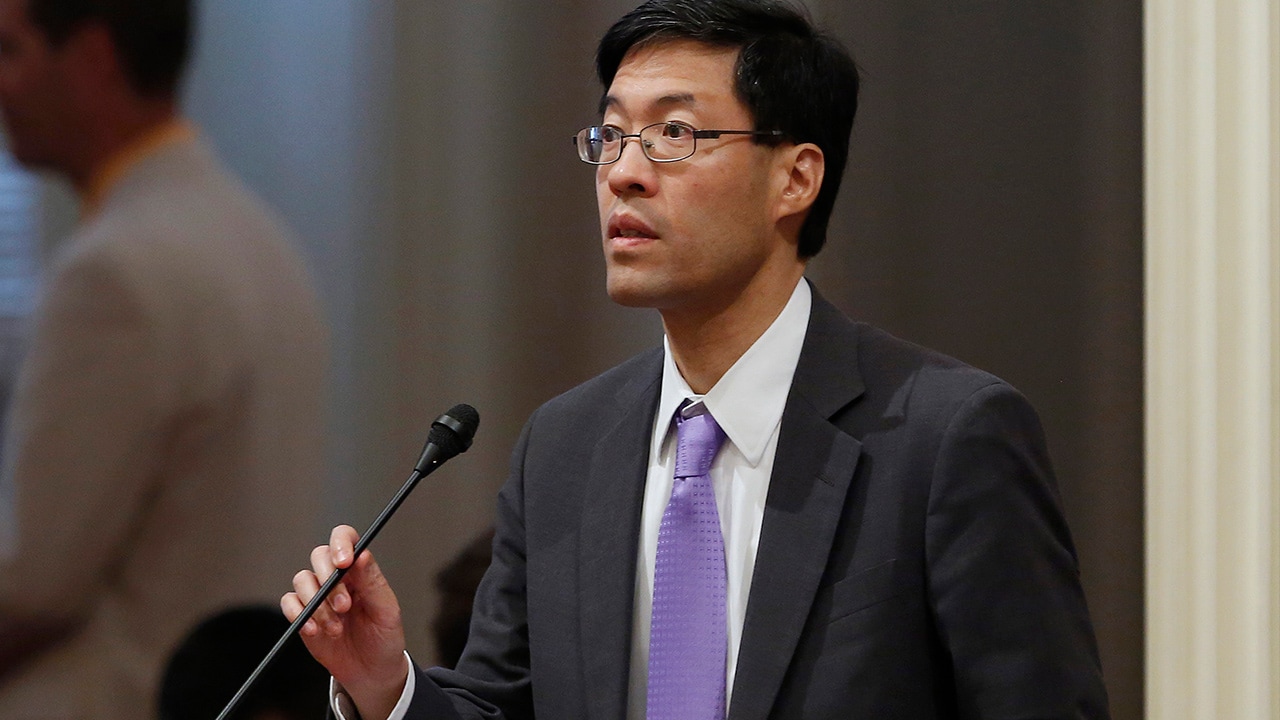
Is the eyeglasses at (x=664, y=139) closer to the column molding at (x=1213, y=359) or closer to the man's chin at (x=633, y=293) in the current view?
the man's chin at (x=633, y=293)

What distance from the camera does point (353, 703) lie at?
158cm

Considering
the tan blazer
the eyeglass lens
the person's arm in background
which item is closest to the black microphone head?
the eyeglass lens

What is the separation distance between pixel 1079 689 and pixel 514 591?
2.43 feet

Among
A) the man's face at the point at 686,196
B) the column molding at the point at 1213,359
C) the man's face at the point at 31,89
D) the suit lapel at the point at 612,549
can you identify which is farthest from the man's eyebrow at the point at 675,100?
the man's face at the point at 31,89

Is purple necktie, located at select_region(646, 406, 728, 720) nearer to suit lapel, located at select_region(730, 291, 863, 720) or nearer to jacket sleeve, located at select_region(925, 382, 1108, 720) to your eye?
suit lapel, located at select_region(730, 291, 863, 720)

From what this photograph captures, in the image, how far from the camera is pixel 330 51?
101 inches

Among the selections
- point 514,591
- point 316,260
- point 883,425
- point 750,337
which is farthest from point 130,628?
point 883,425

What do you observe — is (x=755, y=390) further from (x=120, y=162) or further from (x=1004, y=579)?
(x=120, y=162)

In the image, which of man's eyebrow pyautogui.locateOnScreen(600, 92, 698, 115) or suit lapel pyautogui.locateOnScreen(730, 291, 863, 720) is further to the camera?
man's eyebrow pyautogui.locateOnScreen(600, 92, 698, 115)

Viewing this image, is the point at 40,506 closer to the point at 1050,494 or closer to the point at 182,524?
the point at 182,524

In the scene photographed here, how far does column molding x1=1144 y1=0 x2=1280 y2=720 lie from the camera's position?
2.16 m

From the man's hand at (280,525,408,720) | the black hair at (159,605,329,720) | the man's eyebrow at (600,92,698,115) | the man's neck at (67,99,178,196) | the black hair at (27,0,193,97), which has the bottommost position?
the black hair at (159,605,329,720)

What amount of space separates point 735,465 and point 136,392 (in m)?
1.41

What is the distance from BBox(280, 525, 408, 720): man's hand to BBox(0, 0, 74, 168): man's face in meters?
1.45
